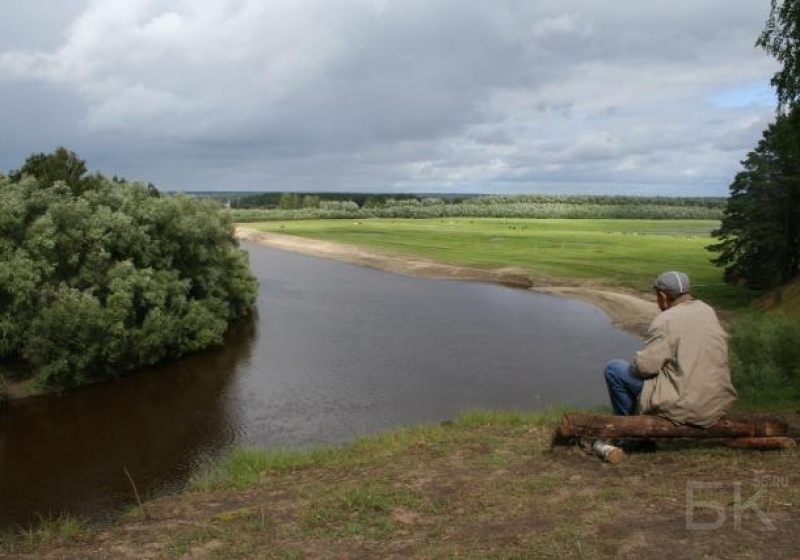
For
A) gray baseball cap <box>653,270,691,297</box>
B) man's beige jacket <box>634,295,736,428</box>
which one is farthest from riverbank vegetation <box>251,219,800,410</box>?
gray baseball cap <box>653,270,691,297</box>

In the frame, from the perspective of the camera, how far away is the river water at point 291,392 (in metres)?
17.8

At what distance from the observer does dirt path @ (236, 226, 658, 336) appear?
40281mm

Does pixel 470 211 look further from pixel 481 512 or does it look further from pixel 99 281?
pixel 481 512

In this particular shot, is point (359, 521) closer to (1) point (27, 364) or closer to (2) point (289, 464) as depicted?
(2) point (289, 464)

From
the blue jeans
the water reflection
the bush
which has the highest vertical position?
the blue jeans

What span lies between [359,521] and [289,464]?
170 inches

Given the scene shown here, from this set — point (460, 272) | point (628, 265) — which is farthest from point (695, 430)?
point (460, 272)

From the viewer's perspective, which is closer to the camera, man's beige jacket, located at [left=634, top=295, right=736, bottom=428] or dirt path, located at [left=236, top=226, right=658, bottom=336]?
man's beige jacket, located at [left=634, top=295, right=736, bottom=428]

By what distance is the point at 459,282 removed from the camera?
58.5 m

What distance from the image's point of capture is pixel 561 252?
2766 inches

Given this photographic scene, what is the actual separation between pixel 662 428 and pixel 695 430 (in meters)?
0.42

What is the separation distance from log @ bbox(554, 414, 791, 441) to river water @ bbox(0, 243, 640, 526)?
11.1 m

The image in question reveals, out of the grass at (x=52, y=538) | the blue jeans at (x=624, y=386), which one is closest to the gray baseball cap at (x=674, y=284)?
the blue jeans at (x=624, y=386)

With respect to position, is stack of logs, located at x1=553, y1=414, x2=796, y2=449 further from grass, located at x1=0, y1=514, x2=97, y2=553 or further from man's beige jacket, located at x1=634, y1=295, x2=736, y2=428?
grass, located at x1=0, y1=514, x2=97, y2=553
